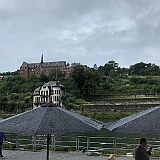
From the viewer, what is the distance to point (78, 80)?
69625mm

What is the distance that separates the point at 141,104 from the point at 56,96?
21.4 metres

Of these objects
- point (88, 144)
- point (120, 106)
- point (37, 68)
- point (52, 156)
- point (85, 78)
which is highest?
point (37, 68)

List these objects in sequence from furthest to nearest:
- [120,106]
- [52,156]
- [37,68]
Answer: [37,68] → [120,106] → [52,156]

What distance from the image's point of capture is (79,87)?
7112cm

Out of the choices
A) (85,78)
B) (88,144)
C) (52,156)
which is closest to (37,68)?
(85,78)

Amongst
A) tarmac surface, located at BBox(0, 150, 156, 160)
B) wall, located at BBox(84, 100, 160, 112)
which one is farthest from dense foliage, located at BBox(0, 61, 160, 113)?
tarmac surface, located at BBox(0, 150, 156, 160)

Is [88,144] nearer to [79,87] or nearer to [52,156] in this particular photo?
[52,156]

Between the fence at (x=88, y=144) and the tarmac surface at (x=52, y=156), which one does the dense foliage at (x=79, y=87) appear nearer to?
the fence at (x=88, y=144)

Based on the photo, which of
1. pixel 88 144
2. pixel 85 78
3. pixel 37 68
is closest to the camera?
pixel 88 144

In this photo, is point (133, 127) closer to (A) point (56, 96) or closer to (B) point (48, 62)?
(A) point (56, 96)

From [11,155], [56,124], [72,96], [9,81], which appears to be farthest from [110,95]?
[56,124]

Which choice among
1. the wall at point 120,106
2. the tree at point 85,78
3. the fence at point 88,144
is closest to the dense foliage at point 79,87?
the tree at point 85,78

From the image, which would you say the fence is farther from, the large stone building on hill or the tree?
the large stone building on hill

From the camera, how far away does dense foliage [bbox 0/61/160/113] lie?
69.1 metres
